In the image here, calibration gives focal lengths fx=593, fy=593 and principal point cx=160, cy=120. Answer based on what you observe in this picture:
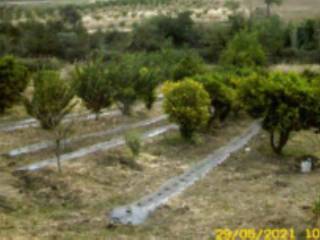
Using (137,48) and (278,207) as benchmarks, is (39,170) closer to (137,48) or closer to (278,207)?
(278,207)

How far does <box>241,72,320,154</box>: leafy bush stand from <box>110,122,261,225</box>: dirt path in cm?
164

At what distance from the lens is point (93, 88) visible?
1878 centimetres

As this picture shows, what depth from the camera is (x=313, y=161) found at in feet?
52.4

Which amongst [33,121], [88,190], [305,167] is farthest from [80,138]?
[305,167]

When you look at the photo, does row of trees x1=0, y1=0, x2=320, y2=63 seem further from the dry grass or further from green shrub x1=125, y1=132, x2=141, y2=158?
green shrub x1=125, y1=132, x2=141, y2=158

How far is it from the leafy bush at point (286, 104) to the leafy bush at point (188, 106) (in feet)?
5.48

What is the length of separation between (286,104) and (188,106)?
2990mm

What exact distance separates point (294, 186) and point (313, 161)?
2.58 meters

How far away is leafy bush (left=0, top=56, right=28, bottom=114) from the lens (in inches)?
779

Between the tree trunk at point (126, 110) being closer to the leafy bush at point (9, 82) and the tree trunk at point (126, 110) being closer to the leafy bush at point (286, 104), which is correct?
the leafy bush at point (9, 82)

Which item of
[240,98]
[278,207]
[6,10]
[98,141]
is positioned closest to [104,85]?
[98,141]

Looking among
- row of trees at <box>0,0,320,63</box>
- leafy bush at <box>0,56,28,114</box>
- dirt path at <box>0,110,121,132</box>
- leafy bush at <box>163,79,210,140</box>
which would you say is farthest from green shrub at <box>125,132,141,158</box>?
row of trees at <box>0,0,320,63</box>

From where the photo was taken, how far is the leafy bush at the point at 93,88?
18.8 m

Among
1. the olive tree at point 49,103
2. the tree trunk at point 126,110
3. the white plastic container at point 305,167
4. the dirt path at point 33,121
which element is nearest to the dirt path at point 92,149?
the olive tree at point 49,103
